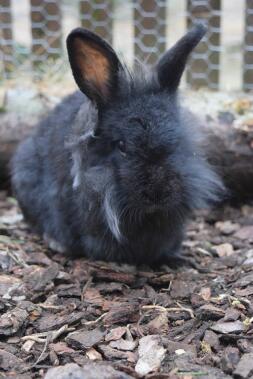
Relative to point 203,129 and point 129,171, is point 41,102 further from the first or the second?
point 129,171

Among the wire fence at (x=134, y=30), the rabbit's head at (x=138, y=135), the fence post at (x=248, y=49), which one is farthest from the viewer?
the wire fence at (x=134, y=30)

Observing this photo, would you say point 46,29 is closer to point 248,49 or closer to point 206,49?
point 206,49

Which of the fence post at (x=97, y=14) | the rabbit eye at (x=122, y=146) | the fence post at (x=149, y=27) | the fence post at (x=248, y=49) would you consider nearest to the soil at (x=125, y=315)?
the rabbit eye at (x=122, y=146)

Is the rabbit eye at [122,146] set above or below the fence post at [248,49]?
below

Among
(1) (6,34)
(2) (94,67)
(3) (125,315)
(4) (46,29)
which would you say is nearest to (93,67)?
(2) (94,67)

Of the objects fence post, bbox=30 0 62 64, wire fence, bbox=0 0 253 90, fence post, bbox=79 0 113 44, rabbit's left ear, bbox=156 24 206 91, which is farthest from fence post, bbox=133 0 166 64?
rabbit's left ear, bbox=156 24 206 91

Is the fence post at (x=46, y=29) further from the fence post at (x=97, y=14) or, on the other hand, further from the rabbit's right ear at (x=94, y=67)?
the rabbit's right ear at (x=94, y=67)

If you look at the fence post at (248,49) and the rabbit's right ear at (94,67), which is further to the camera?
the fence post at (248,49)

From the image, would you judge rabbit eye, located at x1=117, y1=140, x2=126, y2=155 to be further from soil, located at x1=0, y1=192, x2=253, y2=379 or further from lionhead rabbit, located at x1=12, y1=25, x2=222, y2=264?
soil, located at x1=0, y1=192, x2=253, y2=379

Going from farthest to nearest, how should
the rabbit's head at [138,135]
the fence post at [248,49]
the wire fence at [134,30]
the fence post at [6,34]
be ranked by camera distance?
the fence post at [6,34] → the wire fence at [134,30] → the fence post at [248,49] → the rabbit's head at [138,135]
